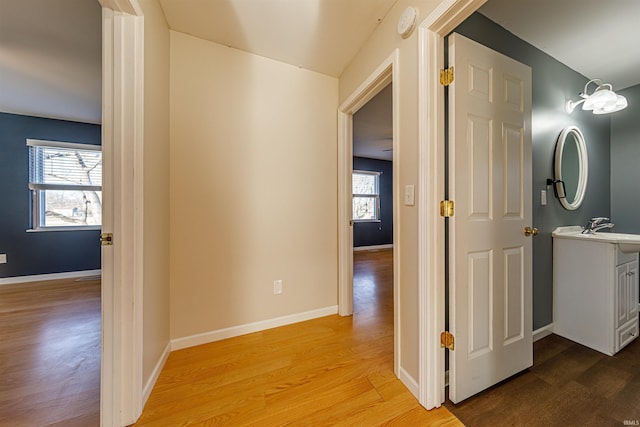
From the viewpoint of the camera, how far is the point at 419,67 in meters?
1.19

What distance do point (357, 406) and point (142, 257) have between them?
138 centimetres

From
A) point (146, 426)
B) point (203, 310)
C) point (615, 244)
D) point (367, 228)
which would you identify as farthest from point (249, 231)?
point (367, 228)

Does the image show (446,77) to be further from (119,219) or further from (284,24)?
(119,219)

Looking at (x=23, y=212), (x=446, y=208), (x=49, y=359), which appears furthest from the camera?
(x=23, y=212)

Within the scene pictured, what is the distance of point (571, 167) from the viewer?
2039 mm

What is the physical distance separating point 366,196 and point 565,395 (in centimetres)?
501

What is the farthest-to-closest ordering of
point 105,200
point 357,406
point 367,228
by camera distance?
1. point 367,228
2. point 357,406
3. point 105,200

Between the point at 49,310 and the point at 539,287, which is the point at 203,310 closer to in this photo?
the point at 49,310

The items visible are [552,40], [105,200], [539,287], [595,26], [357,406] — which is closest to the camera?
[105,200]

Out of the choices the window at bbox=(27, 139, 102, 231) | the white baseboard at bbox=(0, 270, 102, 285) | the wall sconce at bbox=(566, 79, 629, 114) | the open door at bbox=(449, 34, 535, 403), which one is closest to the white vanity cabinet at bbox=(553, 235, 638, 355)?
the open door at bbox=(449, 34, 535, 403)

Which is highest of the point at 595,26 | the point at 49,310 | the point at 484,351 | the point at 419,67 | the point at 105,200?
the point at 595,26

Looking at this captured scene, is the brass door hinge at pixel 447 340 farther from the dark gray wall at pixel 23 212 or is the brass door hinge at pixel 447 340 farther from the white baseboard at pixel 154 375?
the dark gray wall at pixel 23 212

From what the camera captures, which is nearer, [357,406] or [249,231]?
[357,406]

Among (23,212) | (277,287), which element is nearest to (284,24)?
(277,287)
